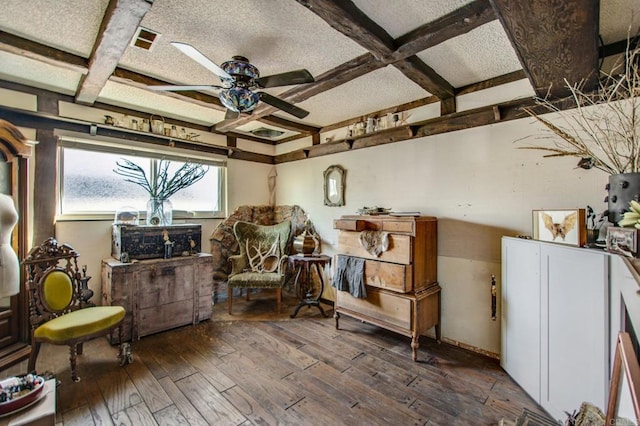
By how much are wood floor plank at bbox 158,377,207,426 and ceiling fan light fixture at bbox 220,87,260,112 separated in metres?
2.11

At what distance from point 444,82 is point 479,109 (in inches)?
16.2

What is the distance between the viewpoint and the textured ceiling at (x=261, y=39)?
5.23 ft

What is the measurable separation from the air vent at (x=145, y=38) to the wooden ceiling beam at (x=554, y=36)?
202 centimetres

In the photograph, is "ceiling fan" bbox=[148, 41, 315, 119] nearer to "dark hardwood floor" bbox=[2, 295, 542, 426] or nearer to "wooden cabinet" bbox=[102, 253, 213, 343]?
"wooden cabinet" bbox=[102, 253, 213, 343]

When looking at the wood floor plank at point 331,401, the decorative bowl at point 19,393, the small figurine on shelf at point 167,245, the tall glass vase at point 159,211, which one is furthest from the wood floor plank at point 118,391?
the tall glass vase at point 159,211

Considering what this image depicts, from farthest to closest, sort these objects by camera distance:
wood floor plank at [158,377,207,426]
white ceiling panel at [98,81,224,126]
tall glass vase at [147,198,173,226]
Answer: tall glass vase at [147,198,173,226]
white ceiling panel at [98,81,224,126]
wood floor plank at [158,377,207,426]

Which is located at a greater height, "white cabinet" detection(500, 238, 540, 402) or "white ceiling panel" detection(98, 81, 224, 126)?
"white ceiling panel" detection(98, 81, 224, 126)

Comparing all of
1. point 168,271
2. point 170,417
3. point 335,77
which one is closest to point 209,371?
point 170,417

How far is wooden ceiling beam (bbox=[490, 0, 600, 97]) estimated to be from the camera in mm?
1180

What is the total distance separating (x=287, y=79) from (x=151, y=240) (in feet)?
7.70

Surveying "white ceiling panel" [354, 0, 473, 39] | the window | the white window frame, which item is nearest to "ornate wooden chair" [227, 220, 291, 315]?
the white window frame

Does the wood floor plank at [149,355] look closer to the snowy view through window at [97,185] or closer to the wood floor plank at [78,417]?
the wood floor plank at [78,417]

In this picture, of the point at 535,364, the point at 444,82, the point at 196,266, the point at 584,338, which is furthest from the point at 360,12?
the point at 196,266

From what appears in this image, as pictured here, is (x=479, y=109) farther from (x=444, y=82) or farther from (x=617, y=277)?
(x=617, y=277)
